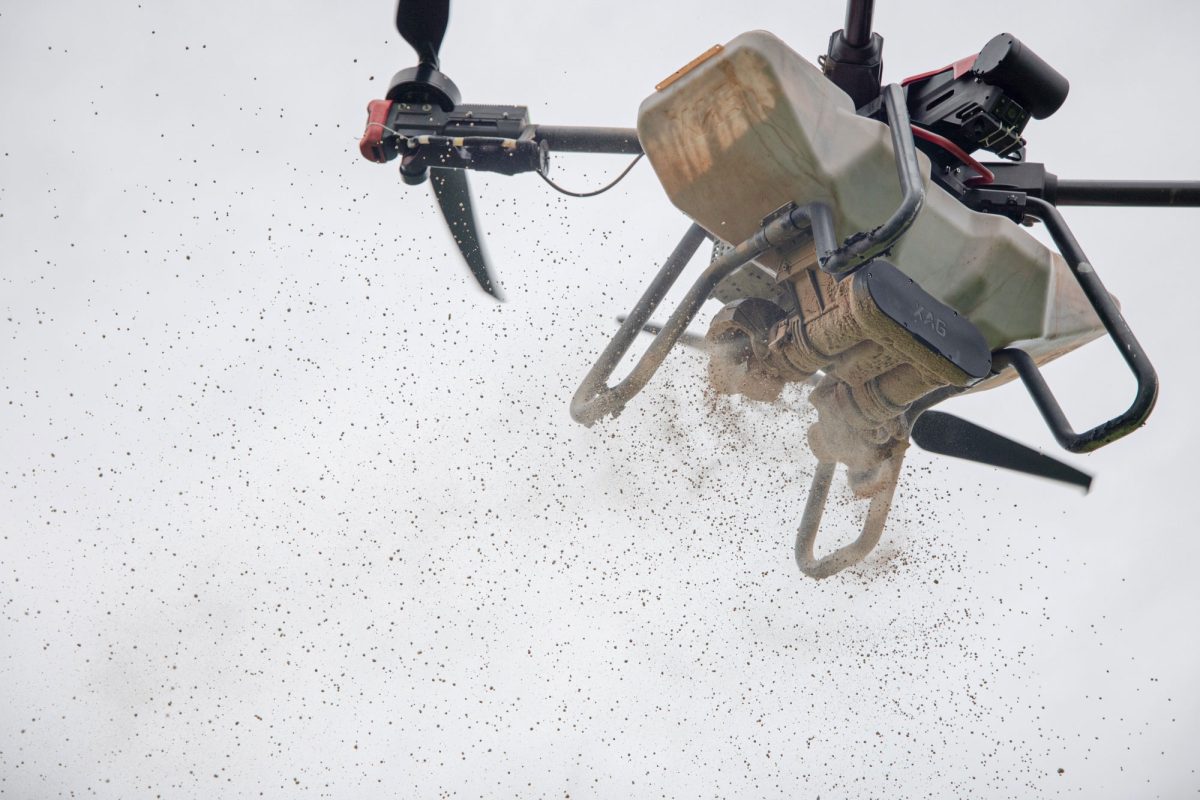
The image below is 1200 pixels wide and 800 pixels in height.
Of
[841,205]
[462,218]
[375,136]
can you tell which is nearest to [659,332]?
[462,218]

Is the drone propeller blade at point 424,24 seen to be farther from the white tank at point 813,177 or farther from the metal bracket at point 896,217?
the metal bracket at point 896,217

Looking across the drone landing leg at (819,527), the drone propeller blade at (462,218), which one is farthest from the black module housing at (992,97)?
the drone propeller blade at (462,218)

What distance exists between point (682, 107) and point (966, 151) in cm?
171

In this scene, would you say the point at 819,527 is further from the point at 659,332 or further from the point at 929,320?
the point at 929,320

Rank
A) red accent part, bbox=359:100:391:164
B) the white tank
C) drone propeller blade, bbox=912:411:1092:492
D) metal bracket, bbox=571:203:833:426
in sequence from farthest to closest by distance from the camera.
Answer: drone propeller blade, bbox=912:411:1092:492 → metal bracket, bbox=571:203:833:426 → red accent part, bbox=359:100:391:164 → the white tank

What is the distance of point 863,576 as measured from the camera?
24.2ft

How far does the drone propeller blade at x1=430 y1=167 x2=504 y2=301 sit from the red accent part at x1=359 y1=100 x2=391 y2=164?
0.34 meters

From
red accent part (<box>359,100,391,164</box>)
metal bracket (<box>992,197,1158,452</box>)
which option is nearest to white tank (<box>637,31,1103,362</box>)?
metal bracket (<box>992,197,1158,452</box>)

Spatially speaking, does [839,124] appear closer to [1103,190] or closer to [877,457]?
[1103,190]

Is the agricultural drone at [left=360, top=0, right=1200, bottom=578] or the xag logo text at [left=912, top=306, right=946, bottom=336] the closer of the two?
the xag logo text at [left=912, top=306, right=946, bottom=336]

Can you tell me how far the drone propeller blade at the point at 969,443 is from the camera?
6.53 metres

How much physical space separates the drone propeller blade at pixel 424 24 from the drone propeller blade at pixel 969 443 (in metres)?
3.82

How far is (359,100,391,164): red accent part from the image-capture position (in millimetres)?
5328

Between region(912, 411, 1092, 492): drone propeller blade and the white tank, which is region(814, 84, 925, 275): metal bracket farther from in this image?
region(912, 411, 1092, 492): drone propeller blade
